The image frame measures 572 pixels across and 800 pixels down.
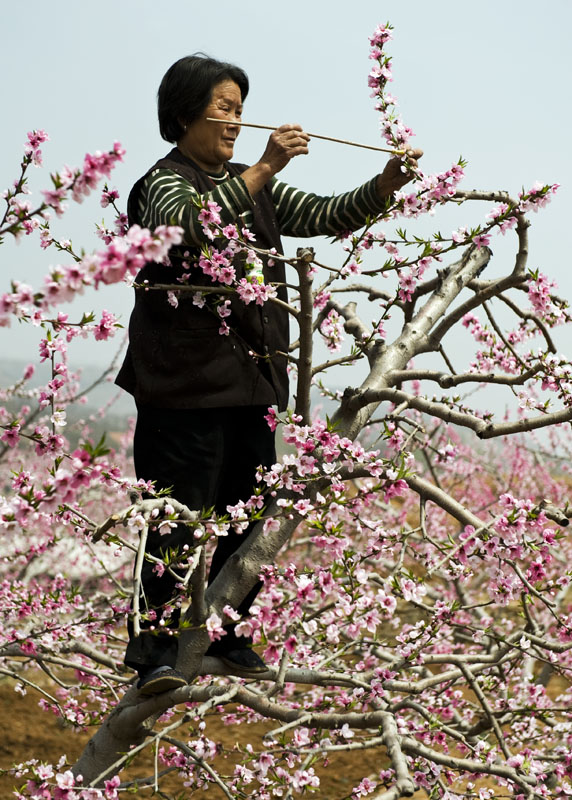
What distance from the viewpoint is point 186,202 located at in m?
2.46

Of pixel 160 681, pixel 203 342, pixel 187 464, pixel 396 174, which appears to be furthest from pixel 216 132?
pixel 160 681

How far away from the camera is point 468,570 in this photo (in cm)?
258

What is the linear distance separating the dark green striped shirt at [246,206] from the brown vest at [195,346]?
124mm

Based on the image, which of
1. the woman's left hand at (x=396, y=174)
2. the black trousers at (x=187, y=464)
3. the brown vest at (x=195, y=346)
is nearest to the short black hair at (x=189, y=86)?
the brown vest at (x=195, y=346)

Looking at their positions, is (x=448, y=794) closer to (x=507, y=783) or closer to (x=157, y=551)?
(x=507, y=783)

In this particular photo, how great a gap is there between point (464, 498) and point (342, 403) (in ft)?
24.5

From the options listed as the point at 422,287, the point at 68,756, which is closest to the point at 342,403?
the point at 422,287

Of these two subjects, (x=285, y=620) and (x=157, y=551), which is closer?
(x=285, y=620)

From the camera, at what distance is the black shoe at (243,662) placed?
9.35ft

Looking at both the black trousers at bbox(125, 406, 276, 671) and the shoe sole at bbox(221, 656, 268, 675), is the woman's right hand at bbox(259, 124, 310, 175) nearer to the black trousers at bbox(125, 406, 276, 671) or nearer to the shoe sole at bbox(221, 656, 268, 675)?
the black trousers at bbox(125, 406, 276, 671)

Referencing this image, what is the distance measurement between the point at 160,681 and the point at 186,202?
152 cm

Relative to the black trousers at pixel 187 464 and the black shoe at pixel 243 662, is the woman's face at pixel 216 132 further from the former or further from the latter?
the black shoe at pixel 243 662

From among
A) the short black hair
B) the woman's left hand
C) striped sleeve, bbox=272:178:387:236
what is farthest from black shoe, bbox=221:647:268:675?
the short black hair

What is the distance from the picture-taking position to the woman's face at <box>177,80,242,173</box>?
284cm
